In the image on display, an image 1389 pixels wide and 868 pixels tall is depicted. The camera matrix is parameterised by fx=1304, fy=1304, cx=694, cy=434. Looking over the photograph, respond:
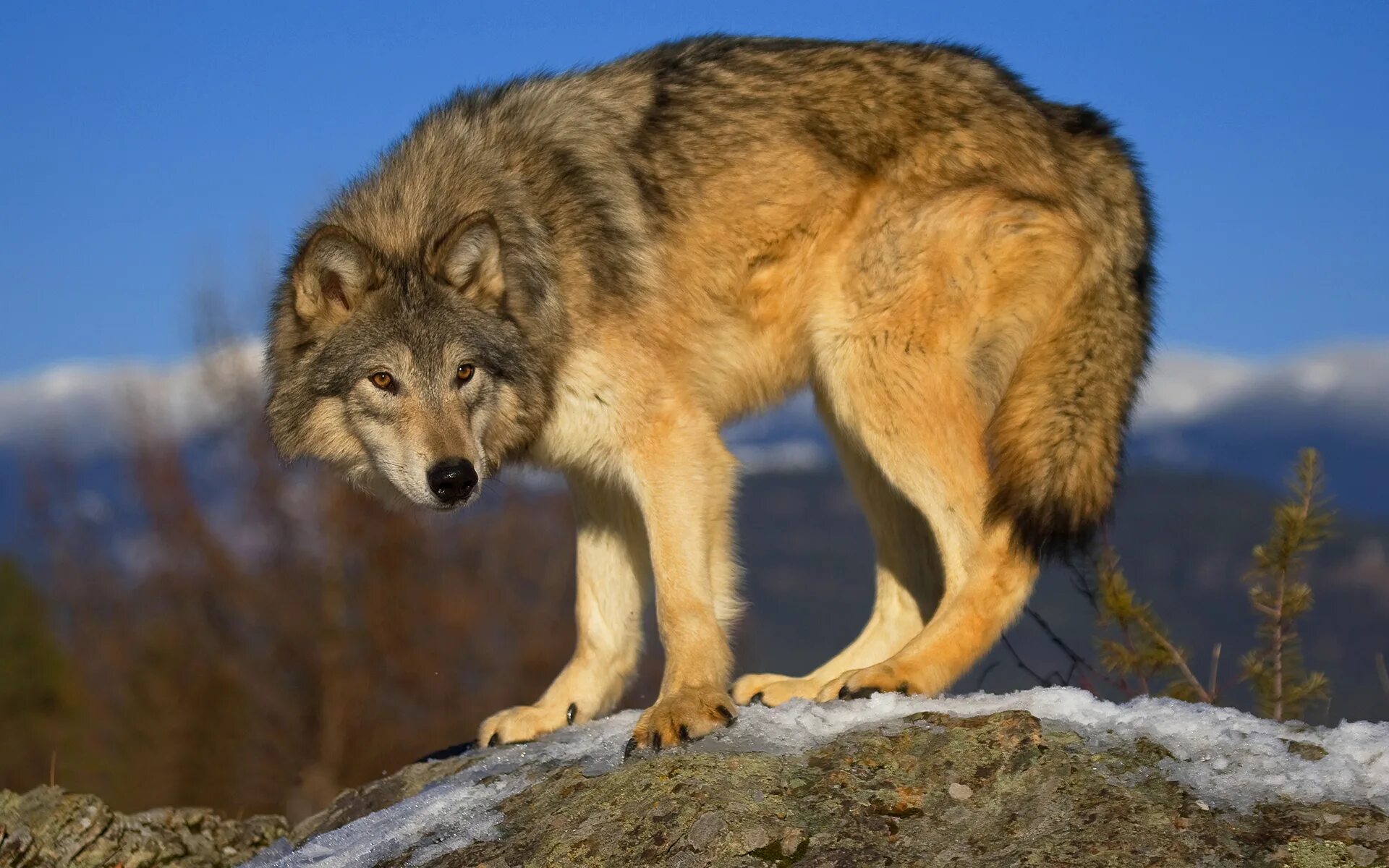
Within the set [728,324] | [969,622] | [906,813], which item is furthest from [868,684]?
[728,324]

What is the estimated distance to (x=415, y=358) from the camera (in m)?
5.00

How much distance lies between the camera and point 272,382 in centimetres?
561

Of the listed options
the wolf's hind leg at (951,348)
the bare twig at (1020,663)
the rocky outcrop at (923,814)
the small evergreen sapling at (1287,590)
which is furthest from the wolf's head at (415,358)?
the small evergreen sapling at (1287,590)

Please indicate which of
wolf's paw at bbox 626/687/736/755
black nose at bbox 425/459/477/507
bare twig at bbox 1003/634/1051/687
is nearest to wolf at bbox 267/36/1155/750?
black nose at bbox 425/459/477/507

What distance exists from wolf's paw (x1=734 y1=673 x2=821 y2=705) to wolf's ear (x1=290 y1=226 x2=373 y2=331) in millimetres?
2215

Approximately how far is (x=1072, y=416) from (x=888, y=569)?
125 cm

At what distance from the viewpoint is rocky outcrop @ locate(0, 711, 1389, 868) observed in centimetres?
310

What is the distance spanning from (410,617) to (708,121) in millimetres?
27211

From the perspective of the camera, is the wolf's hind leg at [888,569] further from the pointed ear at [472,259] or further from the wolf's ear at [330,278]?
the wolf's ear at [330,278]

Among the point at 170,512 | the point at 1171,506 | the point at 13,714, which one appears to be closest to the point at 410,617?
the point at 170,512

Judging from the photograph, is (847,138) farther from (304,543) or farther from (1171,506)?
(1171,506)

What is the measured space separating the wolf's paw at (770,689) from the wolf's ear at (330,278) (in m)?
2.22

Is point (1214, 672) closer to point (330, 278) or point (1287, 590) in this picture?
point (1287, 590)

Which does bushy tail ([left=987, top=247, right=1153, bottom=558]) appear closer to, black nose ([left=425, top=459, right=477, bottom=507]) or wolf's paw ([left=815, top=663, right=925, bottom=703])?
wolf's paw ([left=815, top=663, right=925, bottom=703])
